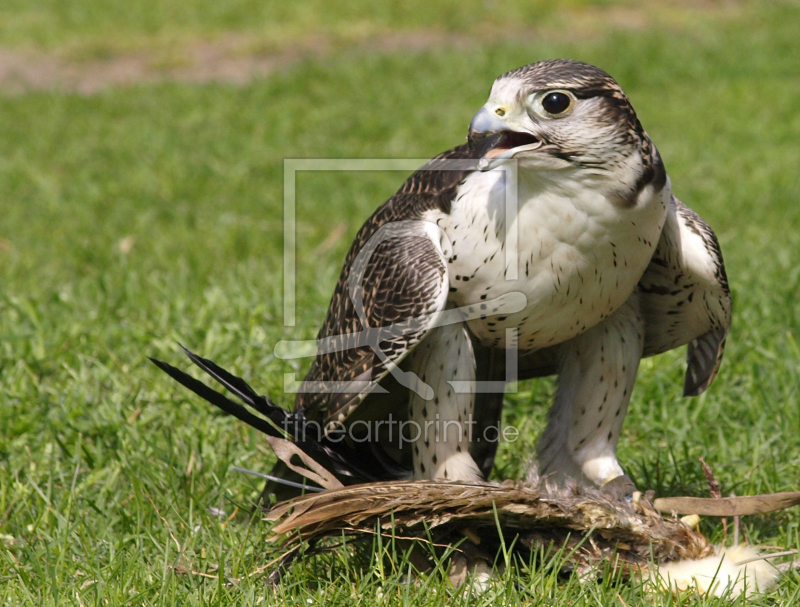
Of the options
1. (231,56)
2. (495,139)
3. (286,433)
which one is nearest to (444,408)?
(286,433)

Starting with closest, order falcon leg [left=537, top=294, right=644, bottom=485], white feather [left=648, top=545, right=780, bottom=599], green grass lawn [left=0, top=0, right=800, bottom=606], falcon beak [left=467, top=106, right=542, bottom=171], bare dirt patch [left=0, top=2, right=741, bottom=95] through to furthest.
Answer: falcon beak [left=467, top=106, right=542, bottom=171], white feather [left=648, top=545, right=780, bottom=599], green grass lawn [left=0, top=0, right=800, bottom=606], falcon leg [left=537, top=294, right=644, bottom=485], bare dirt patch [left=0, top=2, right=741, bottom=95]

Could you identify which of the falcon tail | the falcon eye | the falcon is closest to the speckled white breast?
the falcon

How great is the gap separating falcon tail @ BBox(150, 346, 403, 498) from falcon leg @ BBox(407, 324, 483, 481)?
0.24 metres

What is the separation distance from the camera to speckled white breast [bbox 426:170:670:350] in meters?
2.28

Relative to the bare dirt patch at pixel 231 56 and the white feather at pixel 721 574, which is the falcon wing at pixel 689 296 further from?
the bare dirt patch at pixel 231 56

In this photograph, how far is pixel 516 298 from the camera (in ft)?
7.80

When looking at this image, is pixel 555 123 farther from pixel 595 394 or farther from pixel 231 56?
pixel 231 56

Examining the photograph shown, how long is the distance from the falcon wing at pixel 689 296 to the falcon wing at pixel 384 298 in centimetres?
59

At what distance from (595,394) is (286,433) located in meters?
0.86

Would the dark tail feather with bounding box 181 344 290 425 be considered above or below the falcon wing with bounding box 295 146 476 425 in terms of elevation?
below

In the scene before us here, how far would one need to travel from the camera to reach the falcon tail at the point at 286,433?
2518 mm

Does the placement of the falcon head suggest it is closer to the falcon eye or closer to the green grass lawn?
the falcon eye

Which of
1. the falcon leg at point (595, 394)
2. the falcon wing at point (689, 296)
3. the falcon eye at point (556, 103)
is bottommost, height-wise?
the falcon leg at point (595, 394)

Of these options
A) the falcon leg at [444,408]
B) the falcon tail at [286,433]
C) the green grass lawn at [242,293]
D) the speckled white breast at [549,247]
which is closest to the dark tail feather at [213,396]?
the falcon tail at [286,433]
